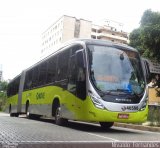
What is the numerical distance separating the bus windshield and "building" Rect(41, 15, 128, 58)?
7569 centimetres

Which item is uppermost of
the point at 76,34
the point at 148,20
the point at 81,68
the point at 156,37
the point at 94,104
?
the point at 76,34

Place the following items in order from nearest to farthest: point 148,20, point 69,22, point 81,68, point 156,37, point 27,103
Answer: point 81,68, point 27,103, point 156,37, point 148,20, point 69,22

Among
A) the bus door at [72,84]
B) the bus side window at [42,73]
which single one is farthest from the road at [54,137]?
the bus side window at [42,73]

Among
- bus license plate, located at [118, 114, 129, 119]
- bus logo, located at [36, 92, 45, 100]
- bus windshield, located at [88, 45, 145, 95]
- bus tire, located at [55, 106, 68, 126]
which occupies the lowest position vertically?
bus tire, located at [55, 106, 68, 126]

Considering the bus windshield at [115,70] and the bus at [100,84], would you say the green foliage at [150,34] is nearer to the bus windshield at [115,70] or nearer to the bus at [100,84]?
the bus at [100,84]

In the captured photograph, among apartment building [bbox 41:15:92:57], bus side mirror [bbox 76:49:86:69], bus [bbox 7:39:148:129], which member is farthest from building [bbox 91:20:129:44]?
bus side mirror [bbox 76:49:86:69]

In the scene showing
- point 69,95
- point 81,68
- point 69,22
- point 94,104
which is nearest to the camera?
point 94,104

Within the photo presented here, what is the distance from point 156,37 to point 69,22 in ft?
217

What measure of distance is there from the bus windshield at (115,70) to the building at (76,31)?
7569cm

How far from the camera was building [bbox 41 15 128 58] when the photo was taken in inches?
3486

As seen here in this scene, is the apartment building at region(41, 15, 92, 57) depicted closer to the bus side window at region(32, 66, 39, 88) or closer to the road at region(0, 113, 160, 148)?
the bus side window at region(32, 66, 39, 88)

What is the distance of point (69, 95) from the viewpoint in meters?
12.3

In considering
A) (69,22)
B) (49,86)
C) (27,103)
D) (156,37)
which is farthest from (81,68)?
(69,22)

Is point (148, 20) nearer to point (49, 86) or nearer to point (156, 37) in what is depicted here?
point (156, 37)
